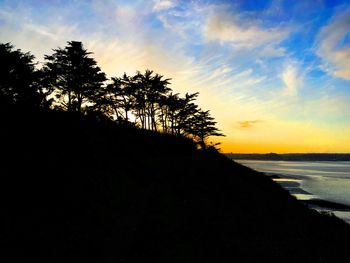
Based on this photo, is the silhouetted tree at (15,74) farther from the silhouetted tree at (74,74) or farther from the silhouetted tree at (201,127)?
the silhouetted tree at (201,127)

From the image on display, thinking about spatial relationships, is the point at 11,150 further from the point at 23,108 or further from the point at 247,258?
the point at 247,258

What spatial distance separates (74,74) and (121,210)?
27129 mm

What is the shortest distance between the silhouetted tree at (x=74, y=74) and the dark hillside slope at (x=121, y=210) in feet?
46.4

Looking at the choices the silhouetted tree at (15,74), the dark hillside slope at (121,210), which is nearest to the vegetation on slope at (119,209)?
the dark hillside slope at (121,210)

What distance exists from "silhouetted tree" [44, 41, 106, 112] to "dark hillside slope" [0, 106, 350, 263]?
14.1 m

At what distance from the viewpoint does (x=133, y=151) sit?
81.9 ft

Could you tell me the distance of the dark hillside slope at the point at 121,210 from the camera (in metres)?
10.6

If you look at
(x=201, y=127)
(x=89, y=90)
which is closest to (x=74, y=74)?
(x=89, y=90)

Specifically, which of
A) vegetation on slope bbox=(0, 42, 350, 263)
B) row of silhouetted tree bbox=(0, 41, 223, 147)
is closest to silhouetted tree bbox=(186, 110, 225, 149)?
row of silhouetted tree bbox=(0, 41, 223, 147)

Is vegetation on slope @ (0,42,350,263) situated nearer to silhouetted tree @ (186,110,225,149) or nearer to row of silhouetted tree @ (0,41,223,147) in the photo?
row of silhouetted tree @ (0,41,223,147)

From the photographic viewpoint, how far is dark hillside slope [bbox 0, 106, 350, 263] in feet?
34.9

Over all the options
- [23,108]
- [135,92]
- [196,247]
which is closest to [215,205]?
[196,247]

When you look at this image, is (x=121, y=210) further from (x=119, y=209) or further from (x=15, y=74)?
(x=15, y=74)

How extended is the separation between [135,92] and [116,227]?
35206 millimetres
